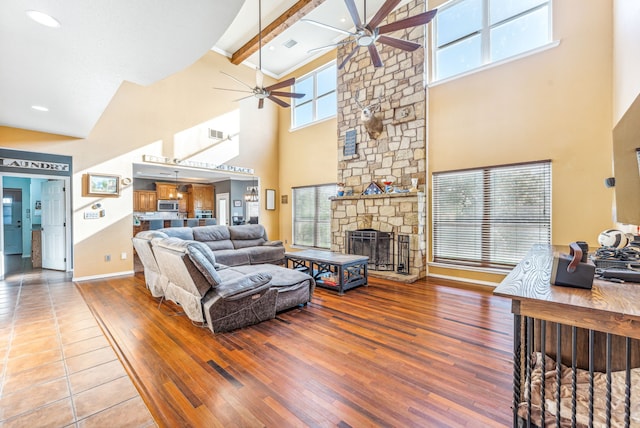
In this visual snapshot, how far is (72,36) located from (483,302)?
5.32m

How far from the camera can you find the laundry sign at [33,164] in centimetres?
488

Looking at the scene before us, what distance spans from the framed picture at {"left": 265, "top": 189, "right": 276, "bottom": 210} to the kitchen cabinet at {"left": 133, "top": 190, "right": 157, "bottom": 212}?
481cm

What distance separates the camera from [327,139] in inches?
287

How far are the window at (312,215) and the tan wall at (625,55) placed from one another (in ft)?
16.6

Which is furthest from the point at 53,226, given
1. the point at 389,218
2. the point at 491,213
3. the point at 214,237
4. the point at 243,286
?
the point at 491,213

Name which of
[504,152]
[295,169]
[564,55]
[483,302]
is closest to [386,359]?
[483,302]

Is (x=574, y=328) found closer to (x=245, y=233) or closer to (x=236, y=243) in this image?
(x=236, y=243)

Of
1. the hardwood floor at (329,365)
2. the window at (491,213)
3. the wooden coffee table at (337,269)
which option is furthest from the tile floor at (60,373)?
the window at (491,213)

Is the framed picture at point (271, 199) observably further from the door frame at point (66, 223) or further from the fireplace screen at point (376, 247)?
the door frame at point (66, 223)

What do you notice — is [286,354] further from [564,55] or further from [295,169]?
[295,169]

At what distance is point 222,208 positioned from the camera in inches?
418

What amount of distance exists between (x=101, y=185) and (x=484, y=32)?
302 inches

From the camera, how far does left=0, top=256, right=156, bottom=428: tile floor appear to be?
5.86ft

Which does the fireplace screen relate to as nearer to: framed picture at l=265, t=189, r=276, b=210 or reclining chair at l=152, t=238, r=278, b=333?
reclining chair at l=152, t=238, r=278, b=333
